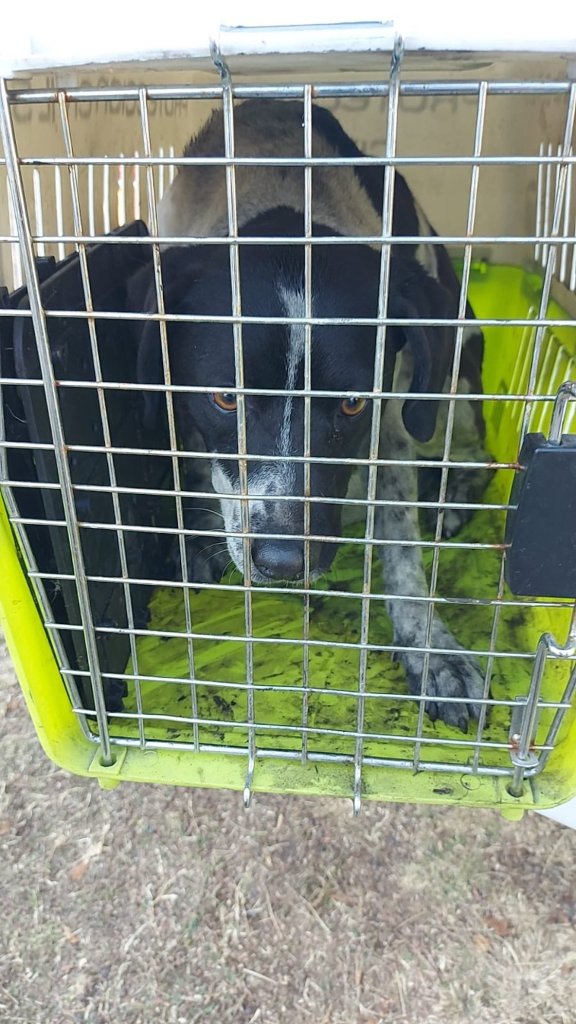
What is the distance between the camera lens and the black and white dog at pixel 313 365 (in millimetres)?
1208

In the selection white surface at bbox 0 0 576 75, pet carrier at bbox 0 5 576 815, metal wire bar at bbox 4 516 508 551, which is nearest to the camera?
white surface at bbox 0 0 576 75

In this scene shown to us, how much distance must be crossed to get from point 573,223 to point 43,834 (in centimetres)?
172

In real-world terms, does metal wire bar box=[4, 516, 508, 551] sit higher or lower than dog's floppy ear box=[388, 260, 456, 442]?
lower

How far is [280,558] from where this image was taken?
116 cm

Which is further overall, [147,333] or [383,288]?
[147,333]

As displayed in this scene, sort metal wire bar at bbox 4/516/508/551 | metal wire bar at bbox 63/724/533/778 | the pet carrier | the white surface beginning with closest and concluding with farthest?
the white surface < the pet carrier < metal wire bar at bbox 4/516/508/551 < metal wire bar at bbox 63/724/533/778

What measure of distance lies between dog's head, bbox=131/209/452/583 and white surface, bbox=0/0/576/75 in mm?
481

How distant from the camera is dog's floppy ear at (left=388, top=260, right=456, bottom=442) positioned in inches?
49.6

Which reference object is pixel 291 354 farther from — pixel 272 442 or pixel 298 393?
pixel 298 393

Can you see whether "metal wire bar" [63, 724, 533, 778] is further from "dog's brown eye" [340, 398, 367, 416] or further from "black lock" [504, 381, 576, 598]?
"dog's brown eye" [340, 398, 367, 416]

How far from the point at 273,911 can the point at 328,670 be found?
0.42 m

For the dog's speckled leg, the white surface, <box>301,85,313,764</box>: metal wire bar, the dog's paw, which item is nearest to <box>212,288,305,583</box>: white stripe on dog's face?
<box>301,85,313,764</box>: metal wire bar

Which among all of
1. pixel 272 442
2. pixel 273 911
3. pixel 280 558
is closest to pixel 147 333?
pixel 272 442

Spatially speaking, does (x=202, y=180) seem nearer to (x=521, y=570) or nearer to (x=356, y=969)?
(x=521, y=570)
